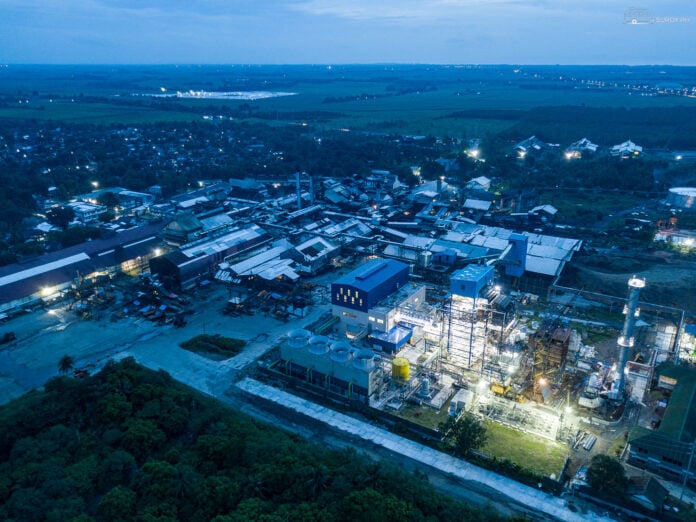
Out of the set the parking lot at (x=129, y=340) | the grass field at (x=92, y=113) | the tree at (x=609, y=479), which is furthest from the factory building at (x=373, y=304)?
the grass field at (x=92, y=113)

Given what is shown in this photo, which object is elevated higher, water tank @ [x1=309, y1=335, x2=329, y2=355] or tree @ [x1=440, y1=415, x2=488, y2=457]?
water tank @ [x1=309, y1=335, x2=329, y2=355]

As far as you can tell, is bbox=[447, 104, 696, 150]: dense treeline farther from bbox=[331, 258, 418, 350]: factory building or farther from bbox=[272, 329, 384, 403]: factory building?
bbox=[272, 329, 384, 403]: factory building

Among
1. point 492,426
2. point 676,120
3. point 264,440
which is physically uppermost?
point 676,120

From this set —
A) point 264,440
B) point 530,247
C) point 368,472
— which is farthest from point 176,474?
point 530,247

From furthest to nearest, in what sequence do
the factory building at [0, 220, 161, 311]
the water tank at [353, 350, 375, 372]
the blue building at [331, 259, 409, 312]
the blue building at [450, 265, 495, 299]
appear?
the factory building at [0, 220, 161, 311]
the blue building at [331, 259, 409, 312]
the blue building at [450, 265, 495, 299]
the water tank at [353, 350, 375, 372]

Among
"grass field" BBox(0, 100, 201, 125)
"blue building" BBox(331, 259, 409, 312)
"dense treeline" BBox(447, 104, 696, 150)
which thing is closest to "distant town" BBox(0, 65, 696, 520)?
"blue building" BBox(331, 259, 409, 312)

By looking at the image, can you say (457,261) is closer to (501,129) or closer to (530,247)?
(530,247)

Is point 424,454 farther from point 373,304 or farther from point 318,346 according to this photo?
point 373,304

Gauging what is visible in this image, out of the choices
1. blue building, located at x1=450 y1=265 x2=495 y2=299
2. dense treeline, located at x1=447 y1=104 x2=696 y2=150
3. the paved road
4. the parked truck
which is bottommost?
the paved road
